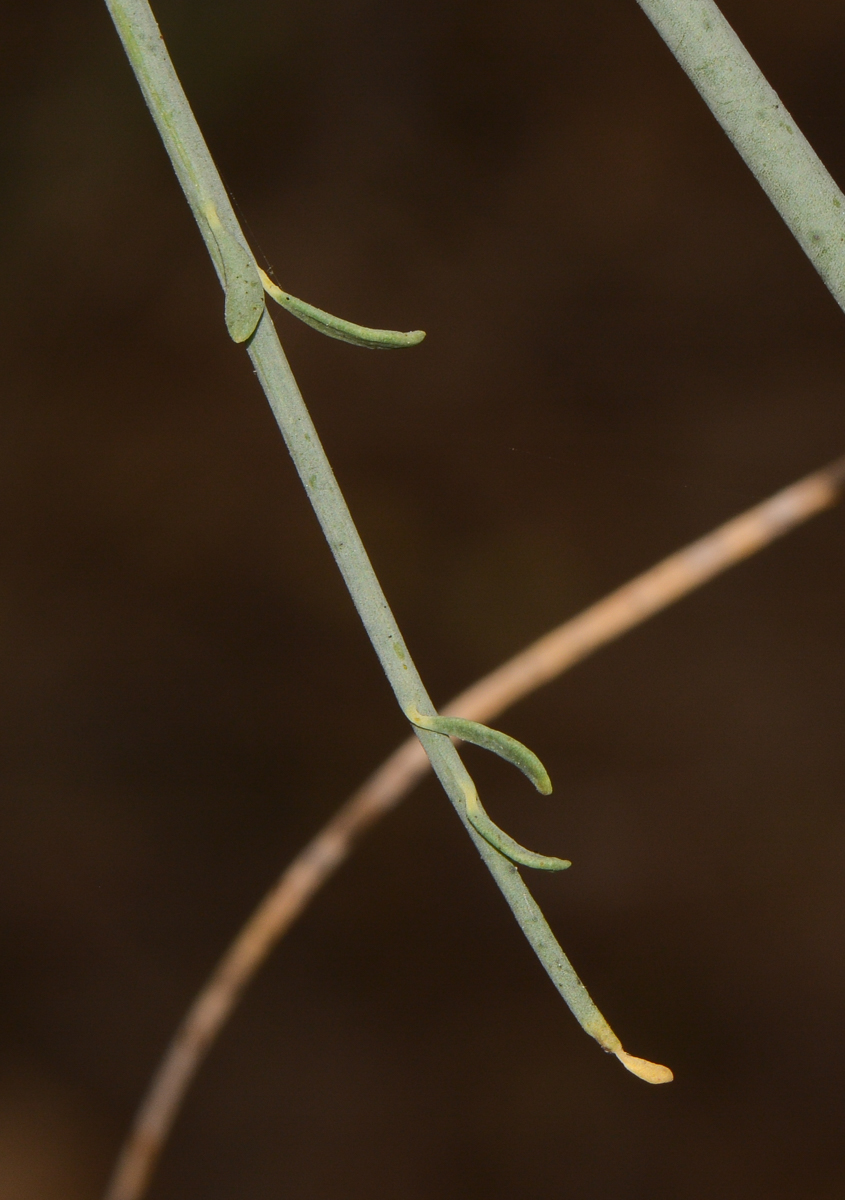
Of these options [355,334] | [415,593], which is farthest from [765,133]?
[415,593]

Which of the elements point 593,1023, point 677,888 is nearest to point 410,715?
point 593,1023

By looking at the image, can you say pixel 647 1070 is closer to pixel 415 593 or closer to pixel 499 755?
pixel 499 755

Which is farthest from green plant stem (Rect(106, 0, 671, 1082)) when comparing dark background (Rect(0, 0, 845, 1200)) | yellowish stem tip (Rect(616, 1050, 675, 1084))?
dark background (Rect(0, 0, 845, 1200))

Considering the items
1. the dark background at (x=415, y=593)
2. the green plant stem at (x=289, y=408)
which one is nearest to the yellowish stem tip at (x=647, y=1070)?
the green plant stem at (x=289, y=408)

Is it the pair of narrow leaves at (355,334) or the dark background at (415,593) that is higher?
the dark background at (415,593)

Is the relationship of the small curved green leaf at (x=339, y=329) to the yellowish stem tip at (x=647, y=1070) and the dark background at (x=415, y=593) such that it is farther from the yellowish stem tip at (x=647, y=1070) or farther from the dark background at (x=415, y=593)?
the dark background at (x=415, y=593)

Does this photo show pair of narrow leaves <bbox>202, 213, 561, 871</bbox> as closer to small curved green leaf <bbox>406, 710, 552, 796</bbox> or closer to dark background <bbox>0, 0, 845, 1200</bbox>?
small curved green leaf <bbox>406, 710, 552, 796</bbox>

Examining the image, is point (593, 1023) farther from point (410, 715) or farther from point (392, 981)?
point (392, 981)
